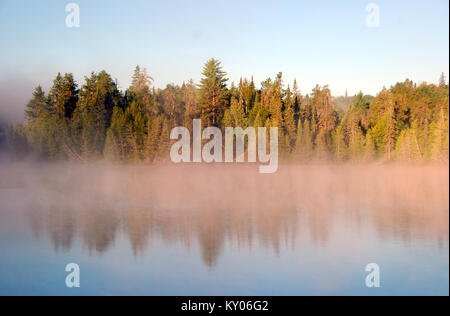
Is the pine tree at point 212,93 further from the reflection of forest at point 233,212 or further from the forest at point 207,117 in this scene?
the reflection of forest at point 233,212

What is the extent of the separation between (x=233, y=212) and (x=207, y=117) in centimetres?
2534

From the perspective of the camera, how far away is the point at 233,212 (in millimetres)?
12891

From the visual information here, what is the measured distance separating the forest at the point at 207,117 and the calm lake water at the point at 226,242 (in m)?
16.2

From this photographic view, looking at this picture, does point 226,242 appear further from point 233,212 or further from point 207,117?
point 207,117

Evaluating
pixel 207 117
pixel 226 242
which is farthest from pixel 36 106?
pixel 226 242

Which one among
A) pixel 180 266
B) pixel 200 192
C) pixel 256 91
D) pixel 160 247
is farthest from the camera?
pixel 256 91

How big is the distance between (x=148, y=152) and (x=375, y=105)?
18.0 metres

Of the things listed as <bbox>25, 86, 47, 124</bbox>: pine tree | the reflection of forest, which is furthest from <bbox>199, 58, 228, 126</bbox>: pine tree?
the reflection of forest

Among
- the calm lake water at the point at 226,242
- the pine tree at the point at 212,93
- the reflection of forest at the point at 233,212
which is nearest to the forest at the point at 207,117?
the pine tree at the point at 212,93

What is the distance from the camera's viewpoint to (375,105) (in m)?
34.7

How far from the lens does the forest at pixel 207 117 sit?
32.4 meters
